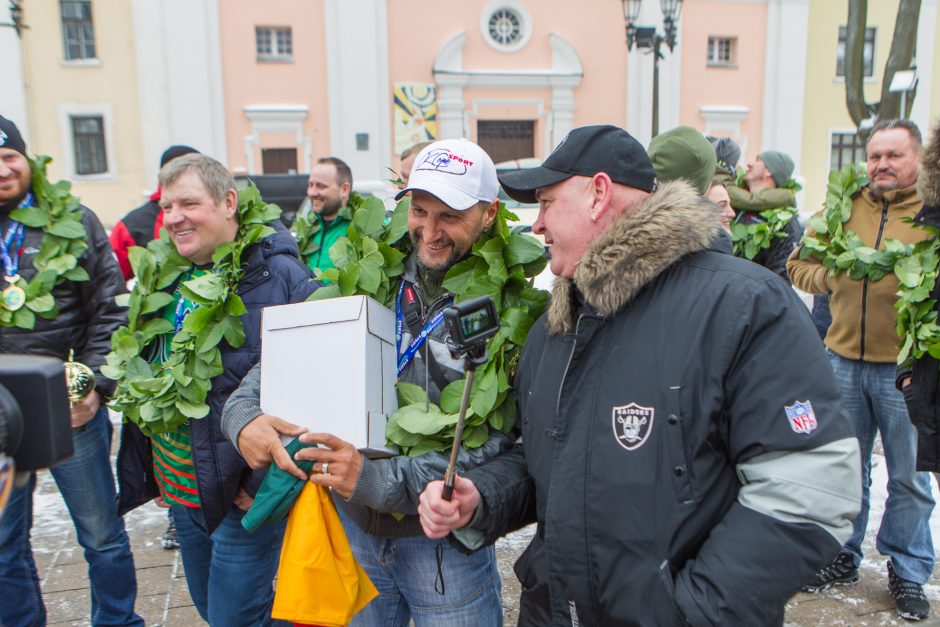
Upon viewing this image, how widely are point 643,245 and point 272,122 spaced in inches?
883

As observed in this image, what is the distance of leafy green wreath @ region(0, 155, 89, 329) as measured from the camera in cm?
311

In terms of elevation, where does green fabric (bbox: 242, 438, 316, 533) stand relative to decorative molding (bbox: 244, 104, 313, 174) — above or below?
below

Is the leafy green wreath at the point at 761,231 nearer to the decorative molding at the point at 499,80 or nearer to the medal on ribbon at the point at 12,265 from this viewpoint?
the medal on ribbon at the point at 12,265

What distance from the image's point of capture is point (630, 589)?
162 cm

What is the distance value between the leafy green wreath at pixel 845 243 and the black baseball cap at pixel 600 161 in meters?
2.19

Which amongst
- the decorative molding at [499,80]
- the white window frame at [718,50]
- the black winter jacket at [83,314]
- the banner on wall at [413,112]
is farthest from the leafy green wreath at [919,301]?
the white window frame at [718,50]

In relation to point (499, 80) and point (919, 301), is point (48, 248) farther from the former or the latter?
point (499, 80)

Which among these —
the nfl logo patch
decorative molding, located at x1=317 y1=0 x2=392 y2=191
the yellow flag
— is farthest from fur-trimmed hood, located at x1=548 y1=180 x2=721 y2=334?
Answer: decorative molding, located at x1=317 y1=0 x2=392 y2=191

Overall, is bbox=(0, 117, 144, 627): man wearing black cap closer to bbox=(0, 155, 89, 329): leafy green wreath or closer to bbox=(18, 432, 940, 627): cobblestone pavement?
bbox=(0, 155, 89, 329): leafy green wreath

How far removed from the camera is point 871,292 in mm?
3617

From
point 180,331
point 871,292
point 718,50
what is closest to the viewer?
point 180,331

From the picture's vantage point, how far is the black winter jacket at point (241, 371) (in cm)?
262

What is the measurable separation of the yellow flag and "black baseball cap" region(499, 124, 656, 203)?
40.6 inches

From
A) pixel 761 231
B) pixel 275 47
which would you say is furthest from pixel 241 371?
pixel 275 47
